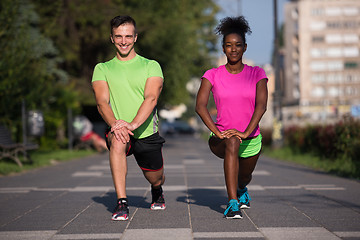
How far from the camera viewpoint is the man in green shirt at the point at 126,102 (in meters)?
5.70

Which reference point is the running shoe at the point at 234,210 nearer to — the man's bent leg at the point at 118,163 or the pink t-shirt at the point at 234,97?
the pink t-shirt at the point at 234,97

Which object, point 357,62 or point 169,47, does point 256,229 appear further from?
point 357,62

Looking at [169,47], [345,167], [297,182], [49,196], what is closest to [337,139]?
[345,167]

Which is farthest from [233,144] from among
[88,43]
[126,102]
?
[88,43]

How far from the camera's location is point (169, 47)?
2884 centimetres

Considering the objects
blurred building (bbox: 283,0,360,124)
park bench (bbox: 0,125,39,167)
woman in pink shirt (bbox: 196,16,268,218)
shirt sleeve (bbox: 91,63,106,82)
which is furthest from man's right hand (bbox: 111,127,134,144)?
blurred building (bbox: 283,0,360,124)

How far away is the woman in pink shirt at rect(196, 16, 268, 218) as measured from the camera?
5738mm

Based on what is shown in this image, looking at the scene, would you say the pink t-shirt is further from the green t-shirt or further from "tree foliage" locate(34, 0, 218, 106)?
"tree foliage" locate(34, 0, 218, 106)

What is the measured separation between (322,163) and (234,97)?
8450 millimetres

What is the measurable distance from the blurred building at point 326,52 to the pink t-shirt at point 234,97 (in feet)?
306

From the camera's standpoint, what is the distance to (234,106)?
5859 mm

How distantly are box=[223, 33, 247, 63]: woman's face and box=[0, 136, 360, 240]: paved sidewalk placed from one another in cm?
168

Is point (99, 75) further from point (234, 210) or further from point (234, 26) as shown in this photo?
point (234, 210)

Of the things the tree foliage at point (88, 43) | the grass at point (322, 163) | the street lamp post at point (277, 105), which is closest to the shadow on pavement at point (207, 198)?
the grass at point (322, 163)
